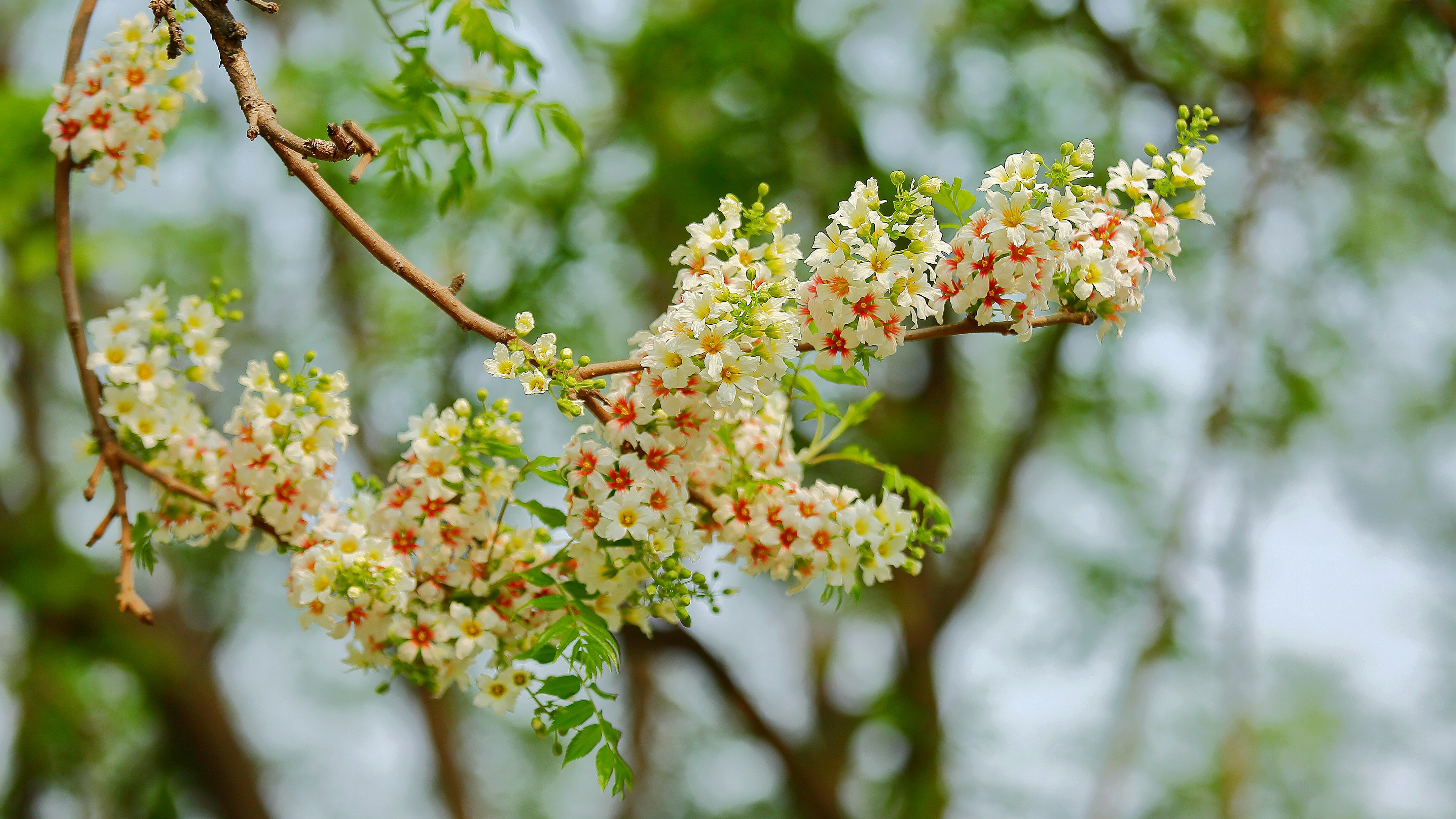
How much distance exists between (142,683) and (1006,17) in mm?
4922

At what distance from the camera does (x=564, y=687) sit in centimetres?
132

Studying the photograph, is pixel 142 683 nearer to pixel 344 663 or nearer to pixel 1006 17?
pixel 344 663

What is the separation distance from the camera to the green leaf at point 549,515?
4.59ft

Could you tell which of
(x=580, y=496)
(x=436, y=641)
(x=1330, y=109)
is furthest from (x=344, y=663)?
(x=1330, y=109)

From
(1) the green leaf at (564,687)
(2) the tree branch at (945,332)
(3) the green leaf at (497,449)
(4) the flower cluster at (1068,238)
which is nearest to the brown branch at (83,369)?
(3) the green leaf at (497,449)

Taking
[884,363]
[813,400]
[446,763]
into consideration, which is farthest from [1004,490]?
A: [813,400]

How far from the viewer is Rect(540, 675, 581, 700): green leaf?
1315mm

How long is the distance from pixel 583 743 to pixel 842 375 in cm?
62

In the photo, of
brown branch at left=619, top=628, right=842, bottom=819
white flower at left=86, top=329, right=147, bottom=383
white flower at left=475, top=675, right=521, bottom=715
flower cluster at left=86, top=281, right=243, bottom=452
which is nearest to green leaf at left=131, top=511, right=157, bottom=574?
flower cluster at left=86, top=281, right=243, bottom=452

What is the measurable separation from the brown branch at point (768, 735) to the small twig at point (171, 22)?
10.6 ft

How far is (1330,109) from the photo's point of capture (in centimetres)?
424

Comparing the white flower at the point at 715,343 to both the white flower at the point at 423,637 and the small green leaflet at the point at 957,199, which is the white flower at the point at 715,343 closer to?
the small green leaflet at the point at 957,199

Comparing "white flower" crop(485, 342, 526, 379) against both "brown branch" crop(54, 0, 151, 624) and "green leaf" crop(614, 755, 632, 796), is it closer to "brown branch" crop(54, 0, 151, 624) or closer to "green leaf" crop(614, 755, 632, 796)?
"green leaf" crop(614, 755, 632, 796)

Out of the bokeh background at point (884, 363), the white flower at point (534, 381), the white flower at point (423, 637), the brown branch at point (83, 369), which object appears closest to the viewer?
the white flower at point (534, 381)
